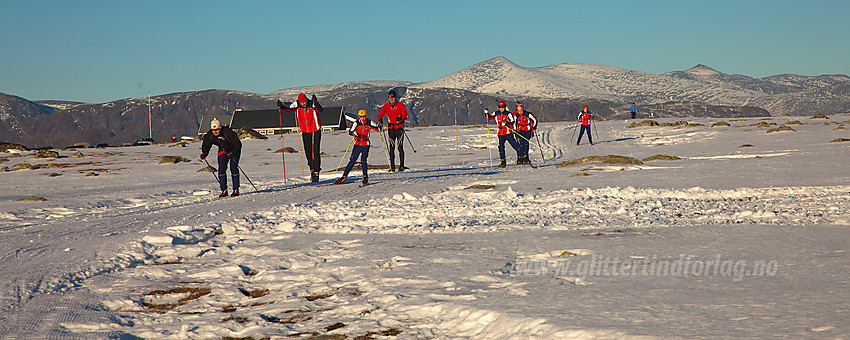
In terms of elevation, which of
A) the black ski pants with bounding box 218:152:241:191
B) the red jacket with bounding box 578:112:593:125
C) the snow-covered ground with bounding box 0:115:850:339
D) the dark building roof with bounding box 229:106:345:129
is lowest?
the snow-covered ground with bounding box 0:115:850:339

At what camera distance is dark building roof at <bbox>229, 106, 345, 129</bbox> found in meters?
101

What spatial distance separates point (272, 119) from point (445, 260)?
104927mm

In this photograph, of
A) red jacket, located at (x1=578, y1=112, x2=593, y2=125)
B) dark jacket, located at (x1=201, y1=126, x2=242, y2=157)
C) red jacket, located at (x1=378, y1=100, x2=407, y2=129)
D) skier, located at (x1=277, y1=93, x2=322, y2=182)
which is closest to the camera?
dark jacket, located at (x1=201, y1=126, x2=242, y2=157)

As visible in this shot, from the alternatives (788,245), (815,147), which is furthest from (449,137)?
(788,245)

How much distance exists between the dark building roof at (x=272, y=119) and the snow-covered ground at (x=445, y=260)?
284 ft

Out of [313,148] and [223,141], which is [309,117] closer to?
[313,148]

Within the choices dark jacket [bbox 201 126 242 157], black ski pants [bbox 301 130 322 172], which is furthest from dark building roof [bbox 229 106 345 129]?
dark jacket [bbox 201 126 242 157]

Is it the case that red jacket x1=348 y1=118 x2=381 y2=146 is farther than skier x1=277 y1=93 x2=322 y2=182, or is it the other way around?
skier x1=277 y1=93 x2=322 y2=182

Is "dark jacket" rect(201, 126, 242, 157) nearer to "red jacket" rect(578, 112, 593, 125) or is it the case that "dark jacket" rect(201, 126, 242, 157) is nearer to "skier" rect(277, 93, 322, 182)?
"skier" rect(277, 93, 322, 182)

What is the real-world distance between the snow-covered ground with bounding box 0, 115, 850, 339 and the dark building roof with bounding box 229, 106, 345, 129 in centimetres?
8652

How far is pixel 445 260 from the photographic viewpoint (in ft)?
22.9

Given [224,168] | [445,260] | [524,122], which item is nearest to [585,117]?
[524,122]

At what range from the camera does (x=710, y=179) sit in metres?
13.9

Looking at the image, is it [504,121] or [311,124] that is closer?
[311,124]
